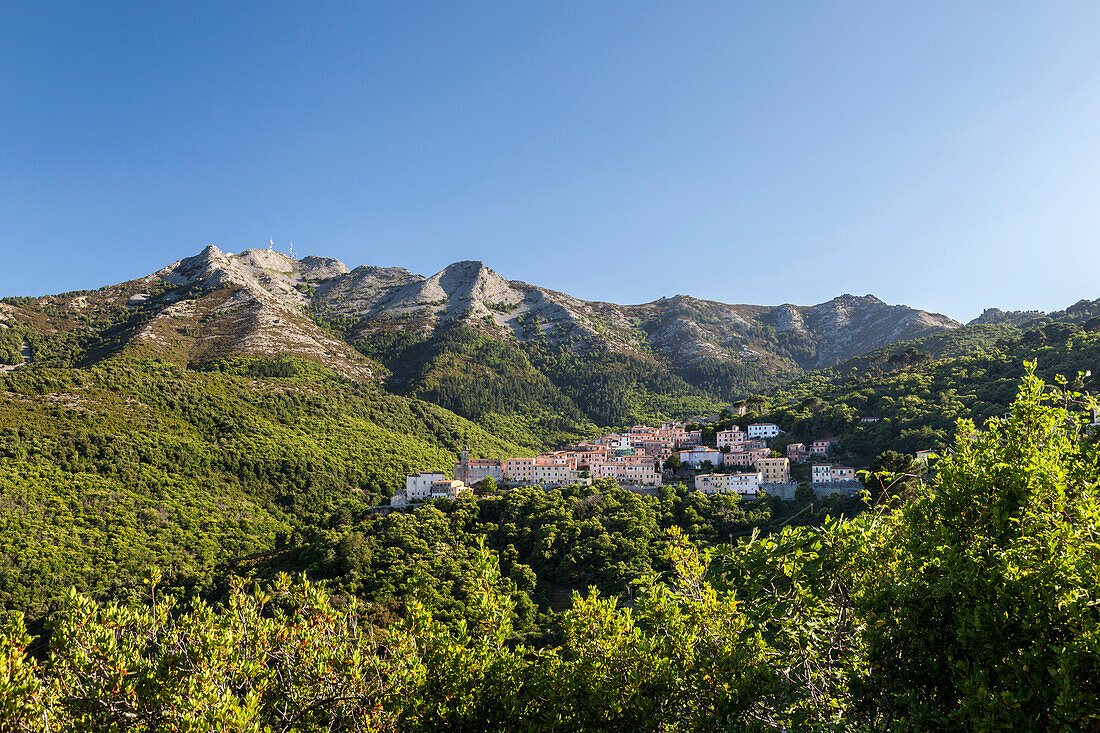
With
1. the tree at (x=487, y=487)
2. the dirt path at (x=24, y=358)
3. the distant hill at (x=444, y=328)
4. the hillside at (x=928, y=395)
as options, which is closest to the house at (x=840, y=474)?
the hillside at (x=928, y=395)

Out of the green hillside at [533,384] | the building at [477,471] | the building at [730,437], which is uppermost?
the green hillside at [533,384]

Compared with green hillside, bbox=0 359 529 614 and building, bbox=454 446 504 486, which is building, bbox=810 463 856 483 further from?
green hillside, bbox=0 359 529 614

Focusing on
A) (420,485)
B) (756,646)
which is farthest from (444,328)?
(756,646)

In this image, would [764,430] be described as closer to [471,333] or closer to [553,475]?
[553,475]

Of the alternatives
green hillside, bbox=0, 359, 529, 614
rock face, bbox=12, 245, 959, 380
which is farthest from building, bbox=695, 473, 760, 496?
rock face, bbox=12, 245, 959, 380

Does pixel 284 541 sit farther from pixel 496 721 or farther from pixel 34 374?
pixel 496 721

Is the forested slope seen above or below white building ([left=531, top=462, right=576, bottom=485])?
above

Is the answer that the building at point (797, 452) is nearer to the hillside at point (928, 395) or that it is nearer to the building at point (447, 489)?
the hillside at point (928, 395)

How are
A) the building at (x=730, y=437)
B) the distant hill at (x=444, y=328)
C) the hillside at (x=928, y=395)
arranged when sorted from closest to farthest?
the hillside at (x=928, y=395)
the building at (x=730, y=437)
the distant hill at (x=444, y=328)
